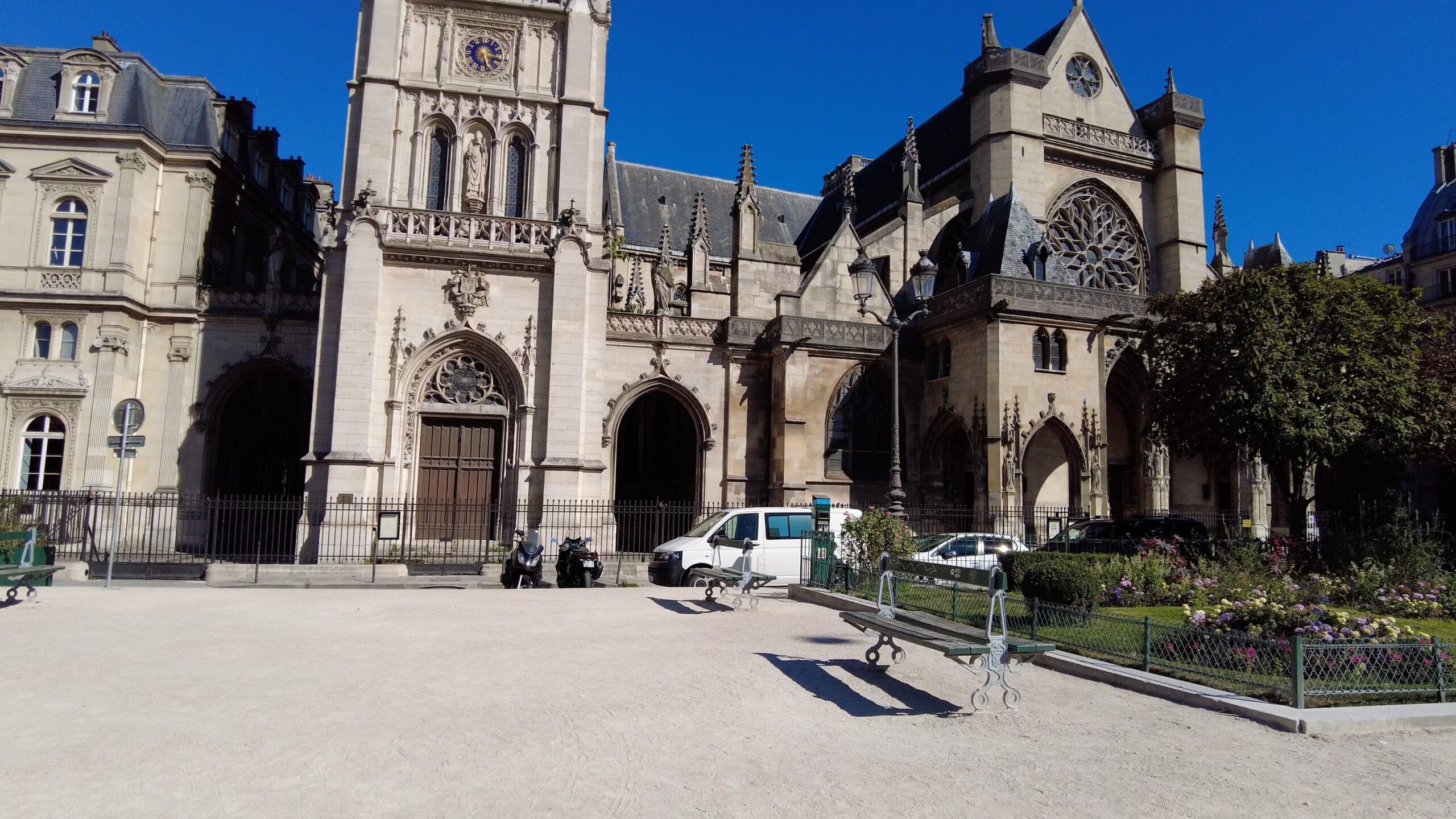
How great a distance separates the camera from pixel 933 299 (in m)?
25.1

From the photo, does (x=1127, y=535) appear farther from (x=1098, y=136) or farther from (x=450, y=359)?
(x=1098, y=136)

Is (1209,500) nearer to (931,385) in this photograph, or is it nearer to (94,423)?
(931,385)

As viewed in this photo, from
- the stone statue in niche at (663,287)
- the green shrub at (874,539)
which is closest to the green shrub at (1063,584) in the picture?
the green shrub at (874,539)

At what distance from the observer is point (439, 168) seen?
72.8 feet

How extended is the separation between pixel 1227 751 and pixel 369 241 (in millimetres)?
19426

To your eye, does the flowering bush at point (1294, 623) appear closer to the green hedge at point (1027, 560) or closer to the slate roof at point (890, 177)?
the green hedge at point (1027, 560)

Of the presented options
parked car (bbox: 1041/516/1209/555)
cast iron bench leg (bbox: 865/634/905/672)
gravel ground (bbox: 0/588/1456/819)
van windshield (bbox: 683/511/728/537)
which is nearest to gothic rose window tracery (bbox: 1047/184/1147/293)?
parked car (bbox: 1041/516/1209/555)

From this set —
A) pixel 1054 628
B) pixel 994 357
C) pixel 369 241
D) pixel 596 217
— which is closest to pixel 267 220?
pixel 369 241

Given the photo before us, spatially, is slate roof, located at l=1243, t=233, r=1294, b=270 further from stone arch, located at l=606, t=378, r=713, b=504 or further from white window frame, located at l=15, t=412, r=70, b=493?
white window frame, located at l=15, t=412, r=70, b=493

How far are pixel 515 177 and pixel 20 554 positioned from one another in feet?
44.1

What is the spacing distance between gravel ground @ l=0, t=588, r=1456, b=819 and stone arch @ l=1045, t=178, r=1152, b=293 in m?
23.0

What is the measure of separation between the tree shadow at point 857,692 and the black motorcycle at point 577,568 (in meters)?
7.50

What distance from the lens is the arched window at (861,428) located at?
24.5m

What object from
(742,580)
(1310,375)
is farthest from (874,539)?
(1310,375)
